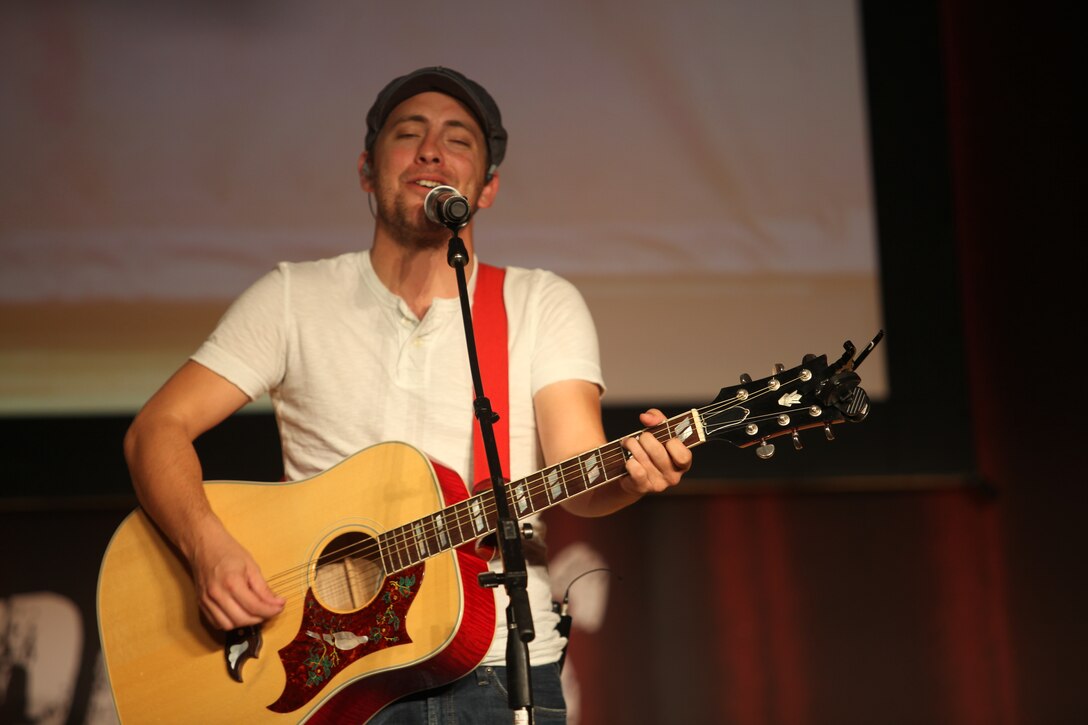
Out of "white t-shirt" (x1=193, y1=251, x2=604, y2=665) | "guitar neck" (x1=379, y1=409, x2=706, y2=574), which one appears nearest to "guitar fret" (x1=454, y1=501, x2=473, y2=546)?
"guitar neck" (x1=379, y1=409, x2=706, y2=574)

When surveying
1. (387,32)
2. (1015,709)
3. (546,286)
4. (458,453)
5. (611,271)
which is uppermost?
(387,32)

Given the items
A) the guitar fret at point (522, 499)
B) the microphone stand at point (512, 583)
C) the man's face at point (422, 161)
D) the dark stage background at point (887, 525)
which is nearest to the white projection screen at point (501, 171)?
the dark stage background at point (887, 525)

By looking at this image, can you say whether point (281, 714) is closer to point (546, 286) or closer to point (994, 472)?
point (546, 286)

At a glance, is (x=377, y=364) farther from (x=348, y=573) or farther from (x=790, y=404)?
(x=790, y=404)

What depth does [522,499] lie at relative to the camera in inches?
87.0

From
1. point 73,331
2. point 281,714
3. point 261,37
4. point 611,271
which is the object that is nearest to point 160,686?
point 281,714

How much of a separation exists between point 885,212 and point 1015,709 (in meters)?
2.05

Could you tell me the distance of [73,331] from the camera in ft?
12.8

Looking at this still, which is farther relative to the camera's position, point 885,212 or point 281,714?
point 885,212

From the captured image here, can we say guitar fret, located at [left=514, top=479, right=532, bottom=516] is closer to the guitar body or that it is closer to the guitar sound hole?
the guitar body

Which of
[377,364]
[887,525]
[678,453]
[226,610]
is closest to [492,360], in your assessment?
[377,364]

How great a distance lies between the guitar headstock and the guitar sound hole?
2.66ft

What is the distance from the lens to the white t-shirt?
2506 millimetres

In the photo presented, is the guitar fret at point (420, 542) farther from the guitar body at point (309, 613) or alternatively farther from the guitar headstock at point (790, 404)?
the guitar headstock at point (790, 404)
